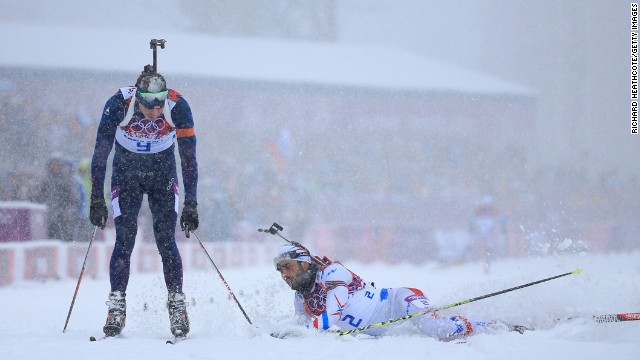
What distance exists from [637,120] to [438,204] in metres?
25.7

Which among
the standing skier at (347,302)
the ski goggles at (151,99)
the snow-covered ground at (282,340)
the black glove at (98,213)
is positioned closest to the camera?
the snow-covered ground at (282,340)

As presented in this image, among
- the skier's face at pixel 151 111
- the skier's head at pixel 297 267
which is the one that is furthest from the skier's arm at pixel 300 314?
the skier's face at pixel 151 111

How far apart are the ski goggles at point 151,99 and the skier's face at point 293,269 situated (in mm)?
1366

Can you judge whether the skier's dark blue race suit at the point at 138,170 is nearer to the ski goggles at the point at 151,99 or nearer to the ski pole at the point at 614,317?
the ski goggles at the point at 151,99

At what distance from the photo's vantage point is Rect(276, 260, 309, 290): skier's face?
545 centimetres

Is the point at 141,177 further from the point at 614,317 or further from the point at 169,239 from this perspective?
the point at 614,317

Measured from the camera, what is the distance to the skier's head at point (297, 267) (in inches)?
215

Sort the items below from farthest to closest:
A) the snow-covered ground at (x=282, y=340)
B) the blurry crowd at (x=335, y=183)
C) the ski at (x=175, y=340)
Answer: the blurry crowd at (x=335, y=183) < the ski at (x=175, y=340) < the snow-covered ground at (x=282, y=340)

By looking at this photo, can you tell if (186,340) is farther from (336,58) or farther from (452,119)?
(336,58)

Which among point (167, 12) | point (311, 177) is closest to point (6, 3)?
point (167, 12)

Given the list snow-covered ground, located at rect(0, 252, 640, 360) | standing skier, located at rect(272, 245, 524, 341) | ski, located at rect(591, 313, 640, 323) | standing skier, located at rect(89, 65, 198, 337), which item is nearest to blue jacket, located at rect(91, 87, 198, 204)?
standing skier, located at rect(89, 65, 198, 337)

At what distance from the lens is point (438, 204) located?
18.7 m

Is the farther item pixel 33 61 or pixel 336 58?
pixel 336 58

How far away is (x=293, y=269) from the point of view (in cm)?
545
